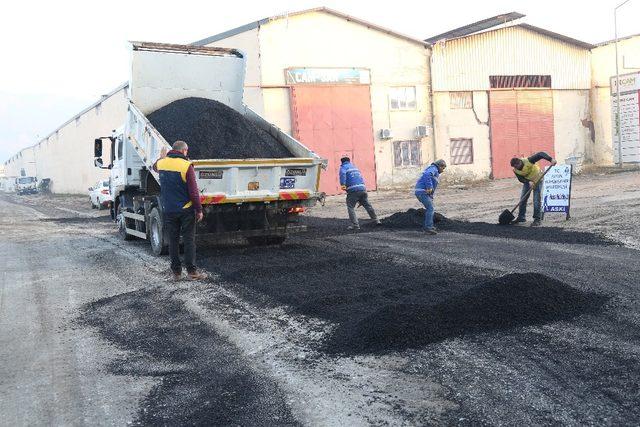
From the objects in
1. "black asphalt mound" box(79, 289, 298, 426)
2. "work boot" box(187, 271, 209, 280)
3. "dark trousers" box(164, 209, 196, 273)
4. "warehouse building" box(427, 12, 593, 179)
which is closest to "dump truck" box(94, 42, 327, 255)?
"dark trousers" box(164, 209, 196, 273)

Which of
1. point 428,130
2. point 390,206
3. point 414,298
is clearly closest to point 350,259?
point 414,298

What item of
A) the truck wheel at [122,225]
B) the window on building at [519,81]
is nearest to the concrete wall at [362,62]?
the window on building at [519,81]

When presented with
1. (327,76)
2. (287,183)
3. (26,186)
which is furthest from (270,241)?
(26,186)

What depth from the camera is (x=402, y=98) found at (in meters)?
28.8

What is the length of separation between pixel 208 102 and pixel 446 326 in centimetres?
779

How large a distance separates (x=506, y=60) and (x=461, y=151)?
17.5ft

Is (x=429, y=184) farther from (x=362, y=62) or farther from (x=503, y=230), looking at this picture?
(x=362, y=62)

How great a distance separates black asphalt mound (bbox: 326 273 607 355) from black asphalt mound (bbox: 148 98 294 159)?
5.52 meters

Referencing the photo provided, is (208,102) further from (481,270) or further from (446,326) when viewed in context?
(446,326)

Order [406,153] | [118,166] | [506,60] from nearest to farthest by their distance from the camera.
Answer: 1. [118,166]
2. [406,153]
3. [506,60]

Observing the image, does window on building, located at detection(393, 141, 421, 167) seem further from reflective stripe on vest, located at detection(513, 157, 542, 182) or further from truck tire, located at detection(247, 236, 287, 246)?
truck tire, located at detection(247, 236, 287, 246)

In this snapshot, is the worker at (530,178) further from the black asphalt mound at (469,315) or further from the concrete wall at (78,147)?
the concrete wall at (78,147)

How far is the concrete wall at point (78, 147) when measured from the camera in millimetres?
41281

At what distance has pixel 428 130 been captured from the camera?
29.1 m
